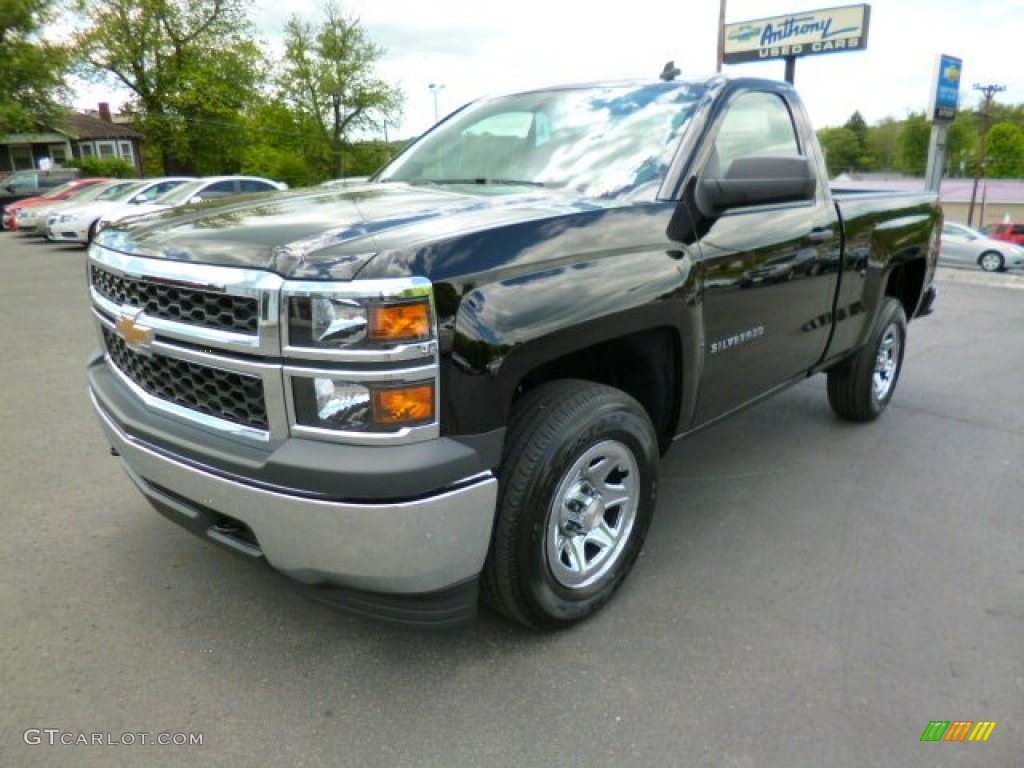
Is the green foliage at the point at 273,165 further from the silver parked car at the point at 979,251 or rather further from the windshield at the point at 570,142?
the windshield at the point at 570,142

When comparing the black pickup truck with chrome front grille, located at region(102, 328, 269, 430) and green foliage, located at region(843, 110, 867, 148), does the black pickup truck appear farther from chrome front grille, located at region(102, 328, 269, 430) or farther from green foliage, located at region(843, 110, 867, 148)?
green foliage, located at region(843, 110, 867, 148)

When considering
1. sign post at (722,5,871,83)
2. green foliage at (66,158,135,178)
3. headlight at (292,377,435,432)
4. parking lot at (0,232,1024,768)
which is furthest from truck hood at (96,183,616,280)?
green foliage at (66,158,135,178)

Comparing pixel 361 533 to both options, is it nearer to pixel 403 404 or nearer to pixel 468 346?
pixel 403 404

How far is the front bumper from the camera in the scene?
202 centimetres

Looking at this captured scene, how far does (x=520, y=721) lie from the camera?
2266 millimetres

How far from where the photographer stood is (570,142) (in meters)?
3.26

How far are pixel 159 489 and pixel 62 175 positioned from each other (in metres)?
28.5

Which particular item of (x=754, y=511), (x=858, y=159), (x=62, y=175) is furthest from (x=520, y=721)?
(x=858, y=159)

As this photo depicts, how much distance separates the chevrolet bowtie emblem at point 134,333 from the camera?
2.38 meters

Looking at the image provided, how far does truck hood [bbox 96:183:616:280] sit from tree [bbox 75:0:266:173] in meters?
40.5

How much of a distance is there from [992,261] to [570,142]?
29.7 m

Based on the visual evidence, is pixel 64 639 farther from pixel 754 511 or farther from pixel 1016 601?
pixel 1016 601

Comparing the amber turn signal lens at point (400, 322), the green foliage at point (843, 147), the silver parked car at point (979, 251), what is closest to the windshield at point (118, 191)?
the amber turn signal lens at point (400, 322)

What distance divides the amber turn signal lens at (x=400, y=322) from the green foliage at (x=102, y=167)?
46.0m
